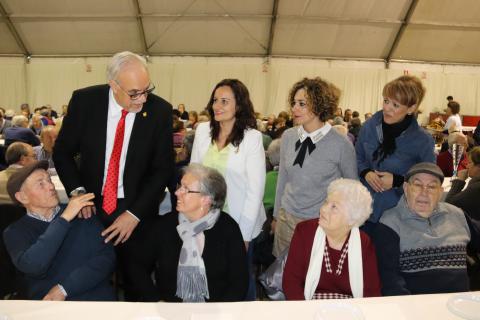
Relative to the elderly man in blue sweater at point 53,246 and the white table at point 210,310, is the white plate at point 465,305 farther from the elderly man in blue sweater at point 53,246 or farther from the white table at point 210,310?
the elderly man in blue sweater at point 53,246

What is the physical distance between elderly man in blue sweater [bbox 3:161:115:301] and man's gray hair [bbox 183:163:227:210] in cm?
49

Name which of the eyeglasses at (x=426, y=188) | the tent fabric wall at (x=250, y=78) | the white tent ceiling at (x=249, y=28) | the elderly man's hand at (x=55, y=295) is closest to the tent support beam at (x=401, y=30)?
the white tent ceiling at (x=249, y=28)

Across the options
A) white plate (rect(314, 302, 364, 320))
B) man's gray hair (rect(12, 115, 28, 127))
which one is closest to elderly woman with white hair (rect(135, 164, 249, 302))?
white plate (rect(314, 302, 364, 320))

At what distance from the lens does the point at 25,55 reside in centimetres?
1262

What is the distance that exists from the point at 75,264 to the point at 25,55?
12741 millimetres

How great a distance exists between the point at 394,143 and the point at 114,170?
1529mm

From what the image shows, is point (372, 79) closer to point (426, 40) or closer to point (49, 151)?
point (426, 40)

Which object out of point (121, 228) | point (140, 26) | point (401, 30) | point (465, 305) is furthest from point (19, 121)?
point (401, 30)

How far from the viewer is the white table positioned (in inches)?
53.5

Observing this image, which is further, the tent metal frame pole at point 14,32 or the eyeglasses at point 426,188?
the tent metal frame pole at point 14,32

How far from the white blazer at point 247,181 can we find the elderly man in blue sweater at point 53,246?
71 cm

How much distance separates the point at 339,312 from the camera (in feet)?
4.61

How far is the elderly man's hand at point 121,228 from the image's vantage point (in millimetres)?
1968

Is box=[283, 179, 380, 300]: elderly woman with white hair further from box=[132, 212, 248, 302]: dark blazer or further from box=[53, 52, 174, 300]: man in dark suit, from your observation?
box=[53, 52, 174, 300]: man in dark suit
